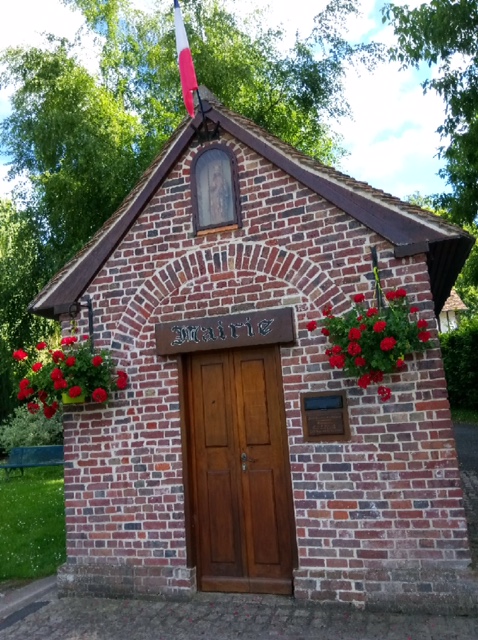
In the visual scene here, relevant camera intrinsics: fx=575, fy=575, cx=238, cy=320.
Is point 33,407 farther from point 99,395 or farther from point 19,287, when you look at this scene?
point 19,287

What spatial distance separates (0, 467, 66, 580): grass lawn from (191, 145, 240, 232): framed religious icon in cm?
473

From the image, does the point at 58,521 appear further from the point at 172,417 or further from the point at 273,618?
the point at 273,618

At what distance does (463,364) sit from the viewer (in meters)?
19.1

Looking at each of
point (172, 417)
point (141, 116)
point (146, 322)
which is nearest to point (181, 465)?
point (172, 417)

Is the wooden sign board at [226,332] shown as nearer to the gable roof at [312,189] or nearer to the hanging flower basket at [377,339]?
the hanging flower basket at [377,339]

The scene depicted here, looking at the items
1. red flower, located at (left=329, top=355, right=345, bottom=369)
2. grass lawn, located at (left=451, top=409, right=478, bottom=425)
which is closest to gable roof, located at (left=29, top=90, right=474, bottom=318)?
red flower, located at (left=329, top=355, right=345, bottom=369)

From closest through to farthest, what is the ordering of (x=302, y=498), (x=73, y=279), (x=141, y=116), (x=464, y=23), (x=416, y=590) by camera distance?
1. (x=416, y=590)
2. (x=302, y=498)
3. (x=73, y=279)
4. (x=464, y=23)
5. (x=141, y=116)

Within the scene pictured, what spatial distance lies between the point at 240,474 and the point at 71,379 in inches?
78.0

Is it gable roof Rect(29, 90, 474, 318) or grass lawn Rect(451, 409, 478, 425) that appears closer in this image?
gable roof Rect(29, 90, 474, 318)

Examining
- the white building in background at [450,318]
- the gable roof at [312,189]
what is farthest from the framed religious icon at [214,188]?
the white building in background at [450,318]

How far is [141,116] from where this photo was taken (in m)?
15.4

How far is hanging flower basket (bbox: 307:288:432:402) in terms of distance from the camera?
4883 millimetres

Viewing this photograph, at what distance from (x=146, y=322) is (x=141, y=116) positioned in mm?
10822

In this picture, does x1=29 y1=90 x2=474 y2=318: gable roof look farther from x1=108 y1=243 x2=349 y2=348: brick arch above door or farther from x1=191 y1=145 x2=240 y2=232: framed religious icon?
x1=108 y1=243 x2=349 y2=348: brick arch above door
